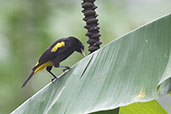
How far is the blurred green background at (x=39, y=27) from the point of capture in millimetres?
9750

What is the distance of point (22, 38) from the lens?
418 inches

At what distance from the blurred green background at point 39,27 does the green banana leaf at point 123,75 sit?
6389mm

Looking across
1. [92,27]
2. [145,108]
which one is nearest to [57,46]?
[92,27]

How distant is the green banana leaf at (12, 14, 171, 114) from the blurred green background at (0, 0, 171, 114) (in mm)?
6389

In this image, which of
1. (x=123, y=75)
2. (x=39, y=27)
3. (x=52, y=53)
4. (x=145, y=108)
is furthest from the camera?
(x=39, y=27)

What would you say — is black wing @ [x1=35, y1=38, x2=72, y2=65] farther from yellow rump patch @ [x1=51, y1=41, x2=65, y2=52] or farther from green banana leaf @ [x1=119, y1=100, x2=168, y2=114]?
green banana leaf @ [x1=119, y1=100, x2=168, y2=114]

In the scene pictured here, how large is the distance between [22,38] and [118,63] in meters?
8.34

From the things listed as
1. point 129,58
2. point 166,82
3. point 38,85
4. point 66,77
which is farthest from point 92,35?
point 38,85

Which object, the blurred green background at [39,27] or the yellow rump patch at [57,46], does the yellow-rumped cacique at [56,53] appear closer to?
the yellow rump patch at [57,46]

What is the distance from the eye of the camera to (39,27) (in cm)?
1060

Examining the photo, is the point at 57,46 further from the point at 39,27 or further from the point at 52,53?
the point at 39,27

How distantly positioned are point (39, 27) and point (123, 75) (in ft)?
27.4

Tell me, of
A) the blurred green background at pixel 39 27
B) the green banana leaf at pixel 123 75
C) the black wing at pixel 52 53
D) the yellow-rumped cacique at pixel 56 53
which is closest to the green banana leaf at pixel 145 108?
the green banana leaf at pixel 123 75

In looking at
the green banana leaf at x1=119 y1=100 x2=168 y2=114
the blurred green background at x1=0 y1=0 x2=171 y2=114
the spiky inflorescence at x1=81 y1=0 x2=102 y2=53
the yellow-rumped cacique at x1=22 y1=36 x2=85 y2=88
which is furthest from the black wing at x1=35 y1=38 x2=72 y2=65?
the blurred green background at x1=0 y1=0 x2=171 y2=114
